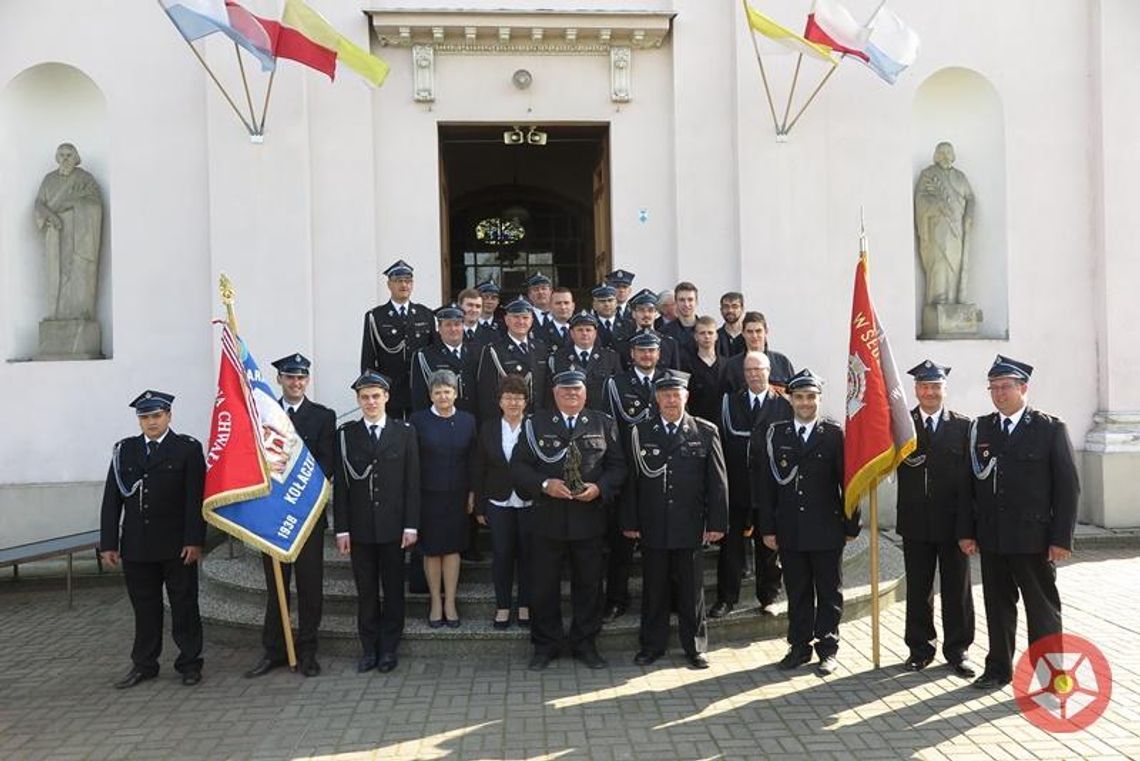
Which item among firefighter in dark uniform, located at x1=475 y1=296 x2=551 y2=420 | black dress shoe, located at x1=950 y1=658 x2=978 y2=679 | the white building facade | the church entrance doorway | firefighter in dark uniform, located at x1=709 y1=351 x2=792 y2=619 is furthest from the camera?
the church entrance doorway

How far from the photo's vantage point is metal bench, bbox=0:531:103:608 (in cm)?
775

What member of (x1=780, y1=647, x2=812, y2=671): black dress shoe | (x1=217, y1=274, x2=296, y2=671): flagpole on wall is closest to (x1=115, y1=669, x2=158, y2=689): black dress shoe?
(x1=217, y1=274, x2=296, y2=671): flagpole on wall

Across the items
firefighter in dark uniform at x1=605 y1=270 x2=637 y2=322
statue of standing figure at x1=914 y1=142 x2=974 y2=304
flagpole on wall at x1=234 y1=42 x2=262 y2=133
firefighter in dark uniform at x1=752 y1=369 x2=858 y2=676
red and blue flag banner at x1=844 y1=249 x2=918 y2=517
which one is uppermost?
flagpole on wall at x1=234 y1=42 x2=262 y2=133

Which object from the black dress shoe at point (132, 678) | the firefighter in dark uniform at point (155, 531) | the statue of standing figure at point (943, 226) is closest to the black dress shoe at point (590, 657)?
the firefighter in dark uniform at point (155, 531)

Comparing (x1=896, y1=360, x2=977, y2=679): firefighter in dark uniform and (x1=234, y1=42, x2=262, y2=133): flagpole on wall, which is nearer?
(x1=896, y1=360, x2=977, y2=679): firefighter in dark uniform

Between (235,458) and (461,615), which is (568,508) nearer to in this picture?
(461,615)

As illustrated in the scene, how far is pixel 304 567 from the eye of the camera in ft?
19.0

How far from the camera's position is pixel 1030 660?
538 centimetres

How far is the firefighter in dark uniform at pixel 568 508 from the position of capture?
5.60 metres

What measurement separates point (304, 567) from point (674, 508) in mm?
2448

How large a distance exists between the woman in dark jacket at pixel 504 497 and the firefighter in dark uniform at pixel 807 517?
160 cm

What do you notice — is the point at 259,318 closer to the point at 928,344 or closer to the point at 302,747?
the point at 302,747

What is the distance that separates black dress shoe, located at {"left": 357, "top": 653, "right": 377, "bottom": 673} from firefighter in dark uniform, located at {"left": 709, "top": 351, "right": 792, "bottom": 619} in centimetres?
232

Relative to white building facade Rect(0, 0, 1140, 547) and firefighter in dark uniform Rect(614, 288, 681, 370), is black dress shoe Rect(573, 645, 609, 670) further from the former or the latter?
white building facade Rect(0, 0, 1140, 547)
